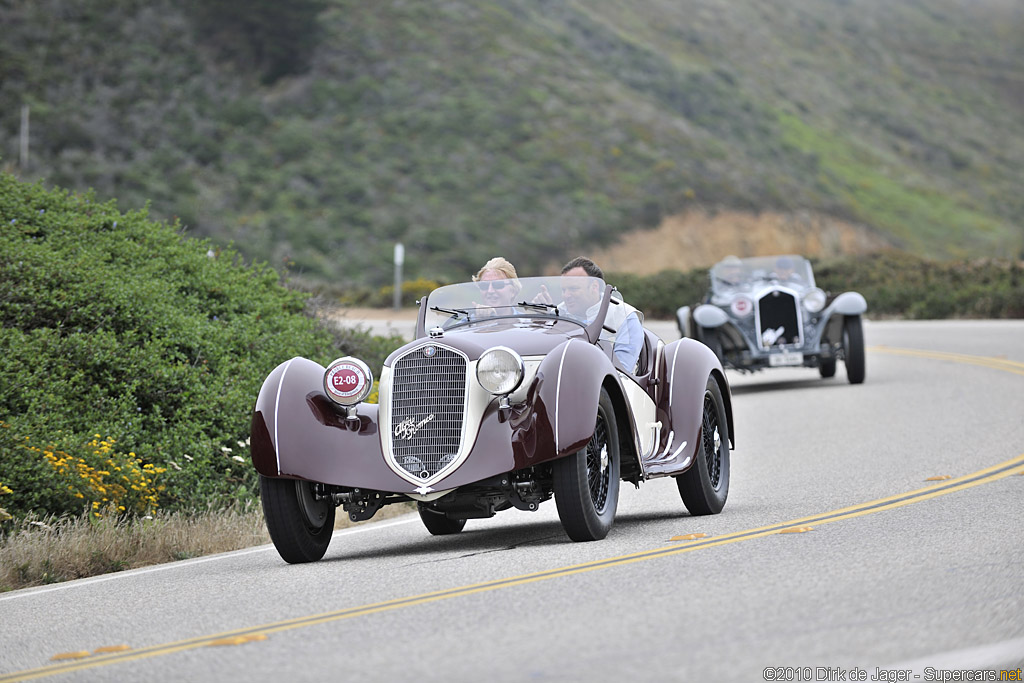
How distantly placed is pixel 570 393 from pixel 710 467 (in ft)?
7.25

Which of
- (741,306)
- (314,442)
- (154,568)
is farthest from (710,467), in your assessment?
(741,306)

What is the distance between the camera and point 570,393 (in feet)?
26.6

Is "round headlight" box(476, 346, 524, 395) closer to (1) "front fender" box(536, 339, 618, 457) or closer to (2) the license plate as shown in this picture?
(1) "front fender" box(536, 339, 618, 457)

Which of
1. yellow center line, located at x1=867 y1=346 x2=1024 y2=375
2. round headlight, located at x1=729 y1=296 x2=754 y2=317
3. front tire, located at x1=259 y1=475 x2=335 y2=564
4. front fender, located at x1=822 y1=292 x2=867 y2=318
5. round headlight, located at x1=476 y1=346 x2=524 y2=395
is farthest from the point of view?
yellow center line, located at x1=867 y1=346 x2=1024 y2=375

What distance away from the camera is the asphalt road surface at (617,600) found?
5.09 meters

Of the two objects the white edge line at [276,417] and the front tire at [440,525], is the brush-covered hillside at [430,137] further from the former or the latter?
the white edge line at [276,417]

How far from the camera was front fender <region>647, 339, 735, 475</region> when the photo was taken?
9.30 m

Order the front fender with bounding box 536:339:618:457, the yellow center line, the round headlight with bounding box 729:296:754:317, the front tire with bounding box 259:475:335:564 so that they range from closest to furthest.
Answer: the front fender with bounding box 536:339:618:457, the front tire with bounding box 259:475:335:564, the round headlight with bounding box 729:296:754:317, the yellow center line

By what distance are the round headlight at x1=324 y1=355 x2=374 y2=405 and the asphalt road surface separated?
38.4 inches

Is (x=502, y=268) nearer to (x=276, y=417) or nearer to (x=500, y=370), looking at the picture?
(x=500, y=370)

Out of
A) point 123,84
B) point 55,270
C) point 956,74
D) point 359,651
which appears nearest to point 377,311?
point 123,84

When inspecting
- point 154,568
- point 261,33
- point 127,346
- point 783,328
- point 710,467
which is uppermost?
point 261,33

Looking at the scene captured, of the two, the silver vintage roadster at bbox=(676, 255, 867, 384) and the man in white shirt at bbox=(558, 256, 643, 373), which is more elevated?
the man in white shirt at bbox=(558, 256, 643, 373)

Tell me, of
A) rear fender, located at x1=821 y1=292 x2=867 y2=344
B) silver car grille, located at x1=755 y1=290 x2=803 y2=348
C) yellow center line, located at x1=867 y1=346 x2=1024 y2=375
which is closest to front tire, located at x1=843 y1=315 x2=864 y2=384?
rear fender, located at x1=821 y1=292 x2=867 y2=344
